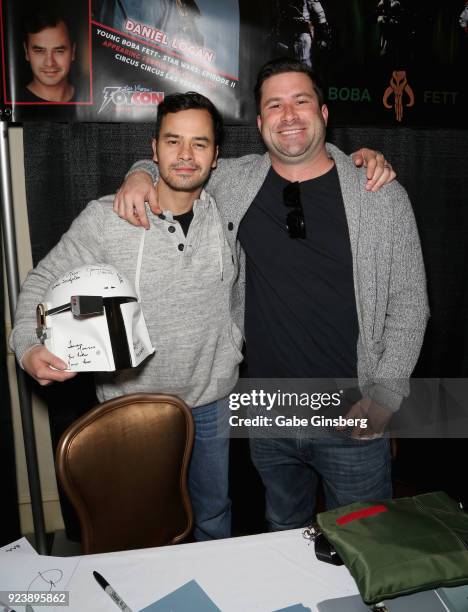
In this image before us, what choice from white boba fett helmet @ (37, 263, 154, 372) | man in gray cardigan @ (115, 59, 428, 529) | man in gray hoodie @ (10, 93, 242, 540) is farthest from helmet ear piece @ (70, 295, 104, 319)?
man in gray cardigan @ (115, 59, 428, 529)

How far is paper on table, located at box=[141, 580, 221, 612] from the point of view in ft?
3.31

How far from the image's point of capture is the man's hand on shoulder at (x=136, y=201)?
59.7 inches

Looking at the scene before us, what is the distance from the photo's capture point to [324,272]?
1588 mm

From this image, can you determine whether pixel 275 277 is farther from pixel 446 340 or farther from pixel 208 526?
pixel 446 340

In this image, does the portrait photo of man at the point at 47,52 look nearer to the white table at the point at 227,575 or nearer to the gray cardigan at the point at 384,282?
the gray cardigan at the point at 384,282

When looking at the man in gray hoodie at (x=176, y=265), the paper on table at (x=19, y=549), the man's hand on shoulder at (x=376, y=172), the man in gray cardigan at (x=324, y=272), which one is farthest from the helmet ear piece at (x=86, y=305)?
the man's hand on shoulder at (x=376, y=172)


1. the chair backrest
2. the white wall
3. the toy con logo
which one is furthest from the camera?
the white wall

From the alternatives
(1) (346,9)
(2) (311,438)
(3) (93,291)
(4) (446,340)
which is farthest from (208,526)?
(1) (346,9)

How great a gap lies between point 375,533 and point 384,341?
65 cm

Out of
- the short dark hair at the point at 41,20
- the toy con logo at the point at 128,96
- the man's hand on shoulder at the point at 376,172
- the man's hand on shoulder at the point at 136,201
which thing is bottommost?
the man's hand on shoulder at the point at 136,201

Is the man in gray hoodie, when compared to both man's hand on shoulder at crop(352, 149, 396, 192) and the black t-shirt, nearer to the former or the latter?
the black t-shirt

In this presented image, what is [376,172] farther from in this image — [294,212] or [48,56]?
[48,56]

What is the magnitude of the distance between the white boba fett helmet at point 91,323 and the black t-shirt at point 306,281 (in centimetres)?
49

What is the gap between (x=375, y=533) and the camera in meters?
1.08
